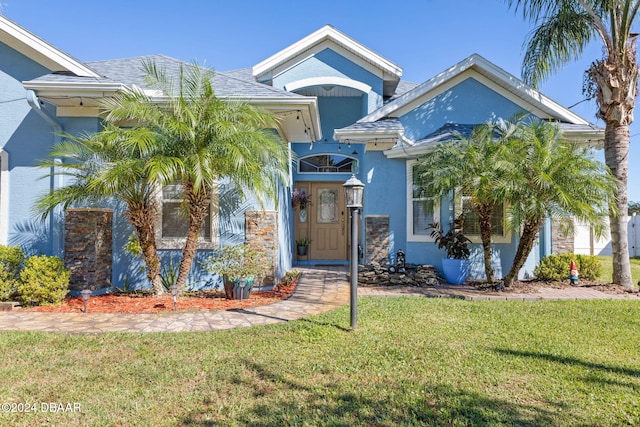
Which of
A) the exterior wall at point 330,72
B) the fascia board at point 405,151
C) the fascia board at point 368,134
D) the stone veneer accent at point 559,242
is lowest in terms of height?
the stone veneer accent at point 559,242

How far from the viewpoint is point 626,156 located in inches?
335

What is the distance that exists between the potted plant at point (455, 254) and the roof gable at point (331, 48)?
6.07m

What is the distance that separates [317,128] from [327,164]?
3519 millimetres

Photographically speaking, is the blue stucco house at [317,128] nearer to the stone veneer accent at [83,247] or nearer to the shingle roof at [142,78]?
the shingle roof at [142,78]

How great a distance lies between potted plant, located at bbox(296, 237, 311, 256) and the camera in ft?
41.2

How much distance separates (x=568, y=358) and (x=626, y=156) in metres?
6.89

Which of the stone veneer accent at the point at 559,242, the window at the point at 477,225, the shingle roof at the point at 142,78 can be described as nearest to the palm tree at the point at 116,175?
the shingle roof at the point at 142,78

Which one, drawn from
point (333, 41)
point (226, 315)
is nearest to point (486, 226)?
point (226, 315)

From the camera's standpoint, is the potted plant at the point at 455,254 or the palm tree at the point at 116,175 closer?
the palm tree at the point at 116,175

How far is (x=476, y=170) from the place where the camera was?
7797mm

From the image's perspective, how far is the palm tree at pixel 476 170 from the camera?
24.5ft

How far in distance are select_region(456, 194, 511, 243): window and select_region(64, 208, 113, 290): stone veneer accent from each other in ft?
28.8

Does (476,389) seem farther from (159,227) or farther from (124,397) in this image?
(159,227)

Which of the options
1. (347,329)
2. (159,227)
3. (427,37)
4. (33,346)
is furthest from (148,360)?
(427,37)
